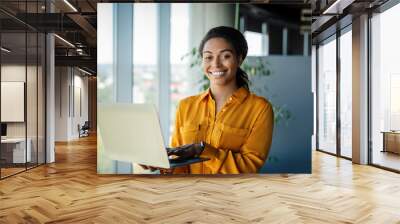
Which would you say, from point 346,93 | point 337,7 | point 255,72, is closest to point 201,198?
point 255,72

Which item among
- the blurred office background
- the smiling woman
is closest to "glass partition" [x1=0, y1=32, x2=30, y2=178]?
the blurred office background

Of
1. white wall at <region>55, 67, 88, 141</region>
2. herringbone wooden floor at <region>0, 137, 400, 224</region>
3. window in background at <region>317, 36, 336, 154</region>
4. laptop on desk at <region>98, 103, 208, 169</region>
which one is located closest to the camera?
herringbone wooden floor at <region>0, 137, 400, 224</region>

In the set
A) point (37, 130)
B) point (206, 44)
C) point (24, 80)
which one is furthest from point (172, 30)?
point (37, 130)

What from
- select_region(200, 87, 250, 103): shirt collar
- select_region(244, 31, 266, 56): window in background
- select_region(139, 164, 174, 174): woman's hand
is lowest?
select_region(139, 164, 174, 174): woman's hand

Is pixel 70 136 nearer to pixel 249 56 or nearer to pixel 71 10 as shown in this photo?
pixel 71 10

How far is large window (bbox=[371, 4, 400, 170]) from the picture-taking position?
22.7 feet

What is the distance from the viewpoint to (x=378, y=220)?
12.2ft

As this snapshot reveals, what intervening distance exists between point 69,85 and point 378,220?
1348cm

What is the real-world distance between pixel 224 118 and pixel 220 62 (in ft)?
2.57

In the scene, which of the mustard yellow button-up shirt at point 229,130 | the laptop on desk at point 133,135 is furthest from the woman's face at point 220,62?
the laptop on desk at point 133,135

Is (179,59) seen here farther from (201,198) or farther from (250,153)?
(201,198)

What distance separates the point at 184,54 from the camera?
5.85 meters

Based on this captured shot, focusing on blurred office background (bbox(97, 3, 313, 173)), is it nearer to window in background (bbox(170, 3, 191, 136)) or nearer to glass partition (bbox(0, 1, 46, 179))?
window in background (bbox(170, 3, 191, 136))

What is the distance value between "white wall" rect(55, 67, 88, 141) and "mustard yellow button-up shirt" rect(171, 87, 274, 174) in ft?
33.9
